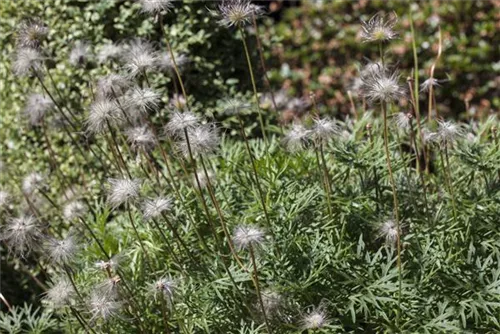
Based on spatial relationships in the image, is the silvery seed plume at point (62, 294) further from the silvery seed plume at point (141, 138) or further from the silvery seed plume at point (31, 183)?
the silvery seed plume at point (31, 183)

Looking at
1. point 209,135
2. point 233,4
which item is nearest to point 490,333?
point 209,135

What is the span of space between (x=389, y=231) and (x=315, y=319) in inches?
18.2

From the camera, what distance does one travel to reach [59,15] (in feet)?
17.9

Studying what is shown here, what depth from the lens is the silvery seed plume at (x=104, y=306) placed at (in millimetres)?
3139

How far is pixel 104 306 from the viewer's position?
3141 mm

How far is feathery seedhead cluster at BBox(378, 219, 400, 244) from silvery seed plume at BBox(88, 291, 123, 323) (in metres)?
0.99

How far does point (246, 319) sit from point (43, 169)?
8.34ft

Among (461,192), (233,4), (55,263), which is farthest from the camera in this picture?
(461,192)

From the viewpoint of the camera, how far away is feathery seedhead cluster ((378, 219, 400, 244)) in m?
3.23

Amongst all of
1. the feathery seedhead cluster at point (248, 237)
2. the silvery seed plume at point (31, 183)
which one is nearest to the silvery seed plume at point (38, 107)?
the silvery seed plume at point (31, 183)

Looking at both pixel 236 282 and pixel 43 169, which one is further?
pixel 43 169

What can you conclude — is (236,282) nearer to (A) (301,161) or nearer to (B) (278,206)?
(B) (278,206)

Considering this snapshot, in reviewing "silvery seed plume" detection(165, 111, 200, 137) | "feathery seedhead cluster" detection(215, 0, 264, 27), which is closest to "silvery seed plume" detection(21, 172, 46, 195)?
"silvery seed plume" detection(165, 111, 200, 137)

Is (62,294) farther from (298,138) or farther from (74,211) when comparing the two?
(298,138)
